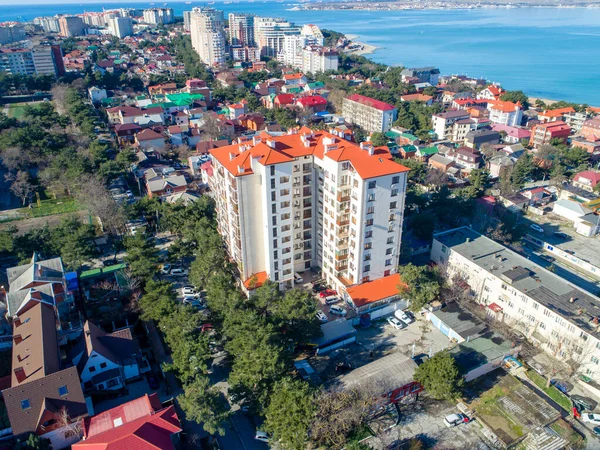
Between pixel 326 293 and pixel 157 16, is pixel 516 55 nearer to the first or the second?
pixel 157 16

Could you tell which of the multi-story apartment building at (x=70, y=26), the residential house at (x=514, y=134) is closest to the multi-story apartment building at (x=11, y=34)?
the multi-story apartment building at (x=70, y=26)

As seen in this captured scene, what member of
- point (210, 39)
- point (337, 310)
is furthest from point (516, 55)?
point (337, 310)

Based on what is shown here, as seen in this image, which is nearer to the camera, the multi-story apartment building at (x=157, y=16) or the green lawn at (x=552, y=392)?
the green lawn at (x=552, y=392)

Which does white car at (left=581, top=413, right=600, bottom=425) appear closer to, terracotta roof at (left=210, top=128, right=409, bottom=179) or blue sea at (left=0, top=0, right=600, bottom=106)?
terracotta roof at (left=210, top=128, right=409, bottom=179)

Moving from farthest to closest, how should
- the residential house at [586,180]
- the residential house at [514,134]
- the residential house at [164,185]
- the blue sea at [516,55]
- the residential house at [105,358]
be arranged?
the blue sea at [516,55]
the residential house at [514,134]
the residential house at [586,180]
the residential house at [164,185]
the residential house at [105,358]

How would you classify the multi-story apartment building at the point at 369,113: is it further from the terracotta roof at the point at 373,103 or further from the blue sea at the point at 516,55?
the blue sea at the point at 516,55

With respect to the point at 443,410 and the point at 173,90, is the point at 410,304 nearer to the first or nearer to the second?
the point at 443,410

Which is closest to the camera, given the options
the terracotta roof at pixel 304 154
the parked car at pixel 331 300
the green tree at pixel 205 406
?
the green tree at pixel 205 406
